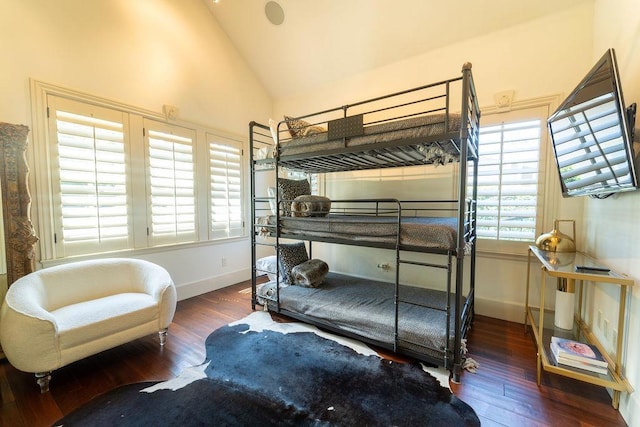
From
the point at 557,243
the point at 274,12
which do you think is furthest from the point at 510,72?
the point at 274,12

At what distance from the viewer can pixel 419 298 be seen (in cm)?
254

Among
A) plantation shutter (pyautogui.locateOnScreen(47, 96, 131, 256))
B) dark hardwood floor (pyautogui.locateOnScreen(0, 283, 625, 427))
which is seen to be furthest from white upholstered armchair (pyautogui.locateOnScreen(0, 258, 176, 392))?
plantation shutter (pyautogui.locateOnScreen(47, 96, 131, 256))

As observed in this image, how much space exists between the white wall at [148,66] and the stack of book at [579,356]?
359cm

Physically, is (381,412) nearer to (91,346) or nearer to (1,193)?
(91,346)

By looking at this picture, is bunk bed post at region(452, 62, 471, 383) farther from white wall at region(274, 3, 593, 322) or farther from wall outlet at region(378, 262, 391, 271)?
wall outlet at region(378, 262, 391, 271)

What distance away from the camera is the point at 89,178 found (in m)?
2.44

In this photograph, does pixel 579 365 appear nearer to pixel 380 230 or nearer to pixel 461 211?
pixel 461 211

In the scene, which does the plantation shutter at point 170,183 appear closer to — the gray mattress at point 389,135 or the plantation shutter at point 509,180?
the gray mattress at point 389,135

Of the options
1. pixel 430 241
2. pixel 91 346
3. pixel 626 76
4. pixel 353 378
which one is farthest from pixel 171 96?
pixel 626 76

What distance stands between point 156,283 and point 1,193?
4.23ft

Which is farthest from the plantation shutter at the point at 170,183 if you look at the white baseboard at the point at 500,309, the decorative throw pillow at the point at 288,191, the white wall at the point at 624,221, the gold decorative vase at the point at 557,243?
the white wall at the point at 624,221

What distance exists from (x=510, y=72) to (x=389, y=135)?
171 cm

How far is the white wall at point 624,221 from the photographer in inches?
55.1

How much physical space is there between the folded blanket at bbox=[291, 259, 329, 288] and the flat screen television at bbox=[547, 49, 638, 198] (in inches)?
94.1
